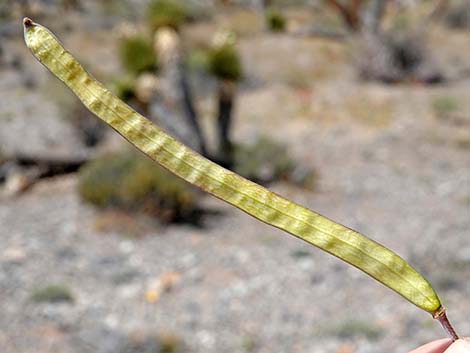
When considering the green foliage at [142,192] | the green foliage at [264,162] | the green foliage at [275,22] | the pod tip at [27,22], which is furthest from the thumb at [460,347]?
the green foliage at [275,22]

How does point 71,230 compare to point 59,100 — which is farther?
point 59,100

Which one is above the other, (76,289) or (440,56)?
(76,289)

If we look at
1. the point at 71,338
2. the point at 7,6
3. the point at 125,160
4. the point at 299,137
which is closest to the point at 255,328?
the point at 71,338

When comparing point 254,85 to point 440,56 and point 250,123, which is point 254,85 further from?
point 440,56

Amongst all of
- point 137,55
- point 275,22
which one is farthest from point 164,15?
point 275,22

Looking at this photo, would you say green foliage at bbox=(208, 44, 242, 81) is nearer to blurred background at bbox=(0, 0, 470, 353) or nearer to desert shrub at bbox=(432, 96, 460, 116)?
blurred background at bbox=(0, 0, 470, 353)

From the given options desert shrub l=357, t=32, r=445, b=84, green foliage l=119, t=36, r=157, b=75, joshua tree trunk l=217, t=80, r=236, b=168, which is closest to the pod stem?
joshua tree trunk l=217, t=80, r=236, b=168
